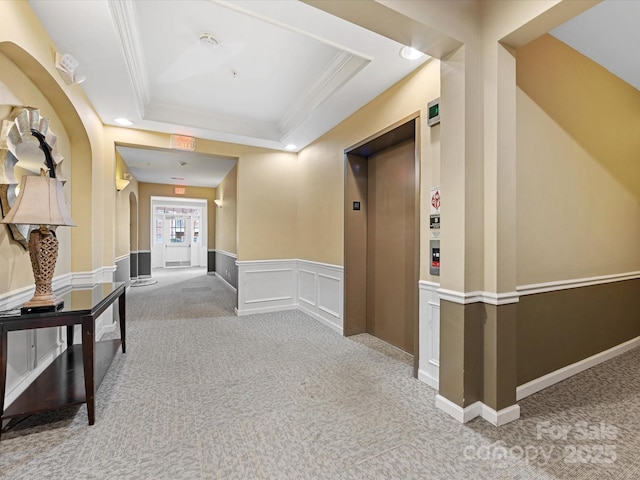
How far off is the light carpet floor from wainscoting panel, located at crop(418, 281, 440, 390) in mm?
128

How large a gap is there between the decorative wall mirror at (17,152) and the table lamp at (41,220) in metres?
0.14

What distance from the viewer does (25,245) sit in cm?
206

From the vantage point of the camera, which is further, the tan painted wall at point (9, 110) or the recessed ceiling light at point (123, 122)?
the recessed ceiling light at point (123, 122)

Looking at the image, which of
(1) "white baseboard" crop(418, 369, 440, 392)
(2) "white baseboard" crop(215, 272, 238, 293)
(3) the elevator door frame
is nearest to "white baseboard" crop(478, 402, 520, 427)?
(1) "white baseboard" crop(418, 369, 440, 392)

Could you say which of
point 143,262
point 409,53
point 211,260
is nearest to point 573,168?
point 409,53

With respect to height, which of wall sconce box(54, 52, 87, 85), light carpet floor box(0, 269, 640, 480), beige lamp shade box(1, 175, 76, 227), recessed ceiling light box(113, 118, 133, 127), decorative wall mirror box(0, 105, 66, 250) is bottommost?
light carpet floor box(0, 269, 640, 480)

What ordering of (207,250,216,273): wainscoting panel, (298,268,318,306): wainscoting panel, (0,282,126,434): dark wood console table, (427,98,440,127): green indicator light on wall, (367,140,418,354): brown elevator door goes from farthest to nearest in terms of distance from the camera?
(207,250,216,273): wainscoting panel < (298,268,318,306): wainscoting panel < (367,140,418,354): brown elevator door < (427,98,440,127): green indicator light on wall < (0,282,126,434): dark wood console table

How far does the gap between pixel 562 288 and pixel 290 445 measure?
7.56 feet

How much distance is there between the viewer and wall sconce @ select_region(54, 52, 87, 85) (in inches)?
83.7

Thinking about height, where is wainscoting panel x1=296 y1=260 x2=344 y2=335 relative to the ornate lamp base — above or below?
below

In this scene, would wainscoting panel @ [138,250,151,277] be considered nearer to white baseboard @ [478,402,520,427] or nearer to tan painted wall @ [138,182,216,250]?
tan painted wall @ [138,182,216,250]

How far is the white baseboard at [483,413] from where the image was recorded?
179 centimetres

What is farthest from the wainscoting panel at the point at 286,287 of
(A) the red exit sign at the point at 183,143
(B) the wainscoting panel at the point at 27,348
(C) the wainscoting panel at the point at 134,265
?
(C) the wainscoting panel at the point at 134,265

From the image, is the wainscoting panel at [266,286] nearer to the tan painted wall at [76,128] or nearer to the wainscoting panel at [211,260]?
the tan painted wall at [76,128]
